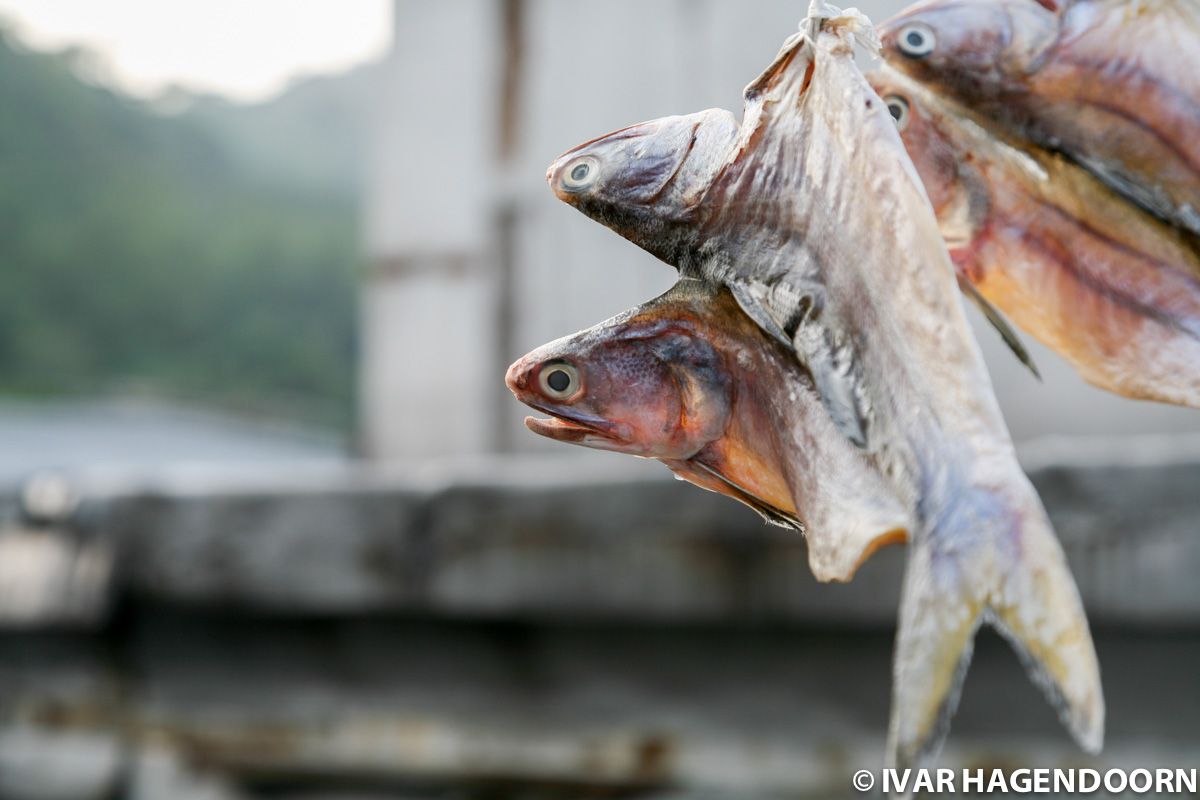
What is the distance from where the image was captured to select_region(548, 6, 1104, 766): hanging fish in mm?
399

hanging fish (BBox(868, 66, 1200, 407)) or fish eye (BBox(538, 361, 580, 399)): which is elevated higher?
hanging fish (BBox(868, 66, 1200, 407))

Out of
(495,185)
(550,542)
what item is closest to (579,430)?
(550,542)

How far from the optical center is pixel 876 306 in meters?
0.48

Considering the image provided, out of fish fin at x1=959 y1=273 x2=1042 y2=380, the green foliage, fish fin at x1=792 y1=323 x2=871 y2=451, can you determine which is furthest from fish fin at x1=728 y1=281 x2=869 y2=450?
the green foliage

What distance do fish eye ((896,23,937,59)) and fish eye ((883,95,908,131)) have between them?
3 cm

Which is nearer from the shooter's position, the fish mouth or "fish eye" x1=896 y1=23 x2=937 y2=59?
the fish mouth

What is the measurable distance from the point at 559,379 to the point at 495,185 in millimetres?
2583

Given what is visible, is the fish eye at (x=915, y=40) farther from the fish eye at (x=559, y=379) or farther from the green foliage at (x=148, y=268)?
the green foliage at (x=148, y=268)

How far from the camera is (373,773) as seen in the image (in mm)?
2467

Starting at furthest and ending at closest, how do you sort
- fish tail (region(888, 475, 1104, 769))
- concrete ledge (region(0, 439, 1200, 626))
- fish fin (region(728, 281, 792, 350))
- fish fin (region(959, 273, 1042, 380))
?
1. concrete ledge (region(0, 439, 1200, 626))
2. fish fin (region(959, 273, 1042, 380))
3. fish fin (region(728, 281, 792, 350))
4. fish tail (region(888, 475, 1104, 769))

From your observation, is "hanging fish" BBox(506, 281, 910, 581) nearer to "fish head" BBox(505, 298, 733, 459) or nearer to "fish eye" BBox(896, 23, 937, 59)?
"fish head" BBox(505, 298, 733, 459)

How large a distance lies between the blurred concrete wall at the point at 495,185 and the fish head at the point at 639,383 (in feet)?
6.70

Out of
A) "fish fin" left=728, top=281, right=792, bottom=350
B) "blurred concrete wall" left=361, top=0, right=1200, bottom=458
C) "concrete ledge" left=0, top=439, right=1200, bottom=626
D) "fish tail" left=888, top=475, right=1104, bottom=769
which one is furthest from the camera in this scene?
→ "blurred concrete wall" left=361, top=0, right=1200, bottom=458

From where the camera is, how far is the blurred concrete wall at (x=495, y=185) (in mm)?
2742
